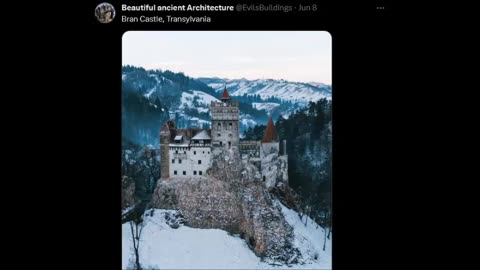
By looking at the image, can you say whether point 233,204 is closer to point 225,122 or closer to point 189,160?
point 189,160

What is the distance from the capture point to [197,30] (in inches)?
254

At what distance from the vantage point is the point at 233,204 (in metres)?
7.90

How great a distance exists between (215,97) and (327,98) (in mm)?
1666

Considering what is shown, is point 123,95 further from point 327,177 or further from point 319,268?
point 319,268

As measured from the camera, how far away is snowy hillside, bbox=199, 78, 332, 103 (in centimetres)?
741

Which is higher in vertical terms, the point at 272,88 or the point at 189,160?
the point at 272,88

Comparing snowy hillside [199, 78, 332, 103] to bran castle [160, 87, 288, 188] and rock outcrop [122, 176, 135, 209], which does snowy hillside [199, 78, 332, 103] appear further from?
rock outcrop [122, 176, 135, 209]

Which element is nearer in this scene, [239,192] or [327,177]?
[327,177]

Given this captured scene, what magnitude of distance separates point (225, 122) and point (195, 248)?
1947mm

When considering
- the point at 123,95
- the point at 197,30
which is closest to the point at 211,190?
the point at 123,95

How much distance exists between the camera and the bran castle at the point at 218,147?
767 cm
